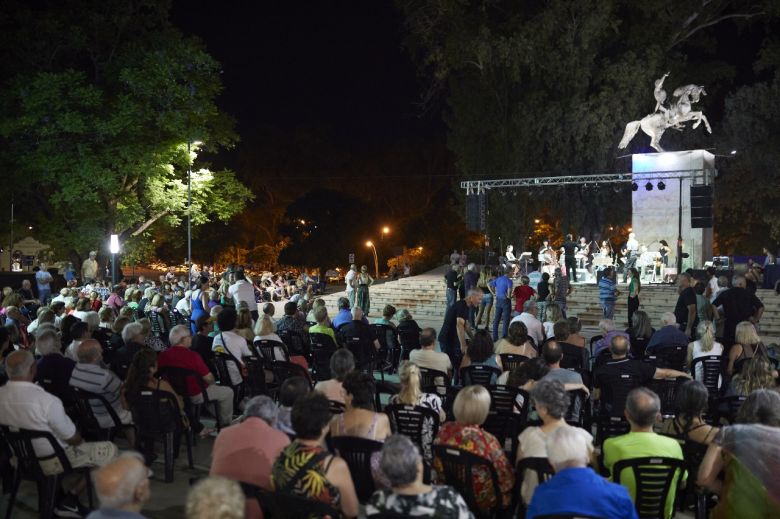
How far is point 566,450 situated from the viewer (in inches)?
141

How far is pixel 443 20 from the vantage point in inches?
1399

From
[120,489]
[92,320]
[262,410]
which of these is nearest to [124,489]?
[120,489]

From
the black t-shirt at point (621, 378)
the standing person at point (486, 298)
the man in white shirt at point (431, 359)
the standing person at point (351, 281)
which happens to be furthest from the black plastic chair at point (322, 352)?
the standing person at point (351, 281)

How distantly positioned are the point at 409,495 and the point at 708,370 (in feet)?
17.2

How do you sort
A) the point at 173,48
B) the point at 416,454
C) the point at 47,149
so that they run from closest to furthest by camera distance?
the point at 416,454
the point at 47,149
the point at 173,48

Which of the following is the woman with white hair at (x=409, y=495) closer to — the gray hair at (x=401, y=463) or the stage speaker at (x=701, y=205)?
the gray hair at (x=401, y=463)

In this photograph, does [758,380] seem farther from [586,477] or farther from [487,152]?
[487,152]

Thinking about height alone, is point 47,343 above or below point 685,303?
above

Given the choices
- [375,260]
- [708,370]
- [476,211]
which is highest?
[476,211]

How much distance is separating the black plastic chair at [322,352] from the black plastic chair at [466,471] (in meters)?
4.42

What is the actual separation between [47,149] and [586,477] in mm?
22881

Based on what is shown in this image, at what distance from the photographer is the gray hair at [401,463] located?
3.26 metres

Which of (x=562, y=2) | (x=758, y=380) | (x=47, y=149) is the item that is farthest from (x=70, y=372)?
(x=562, y=2)

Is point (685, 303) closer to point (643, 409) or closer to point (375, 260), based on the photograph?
point (643, 409)
